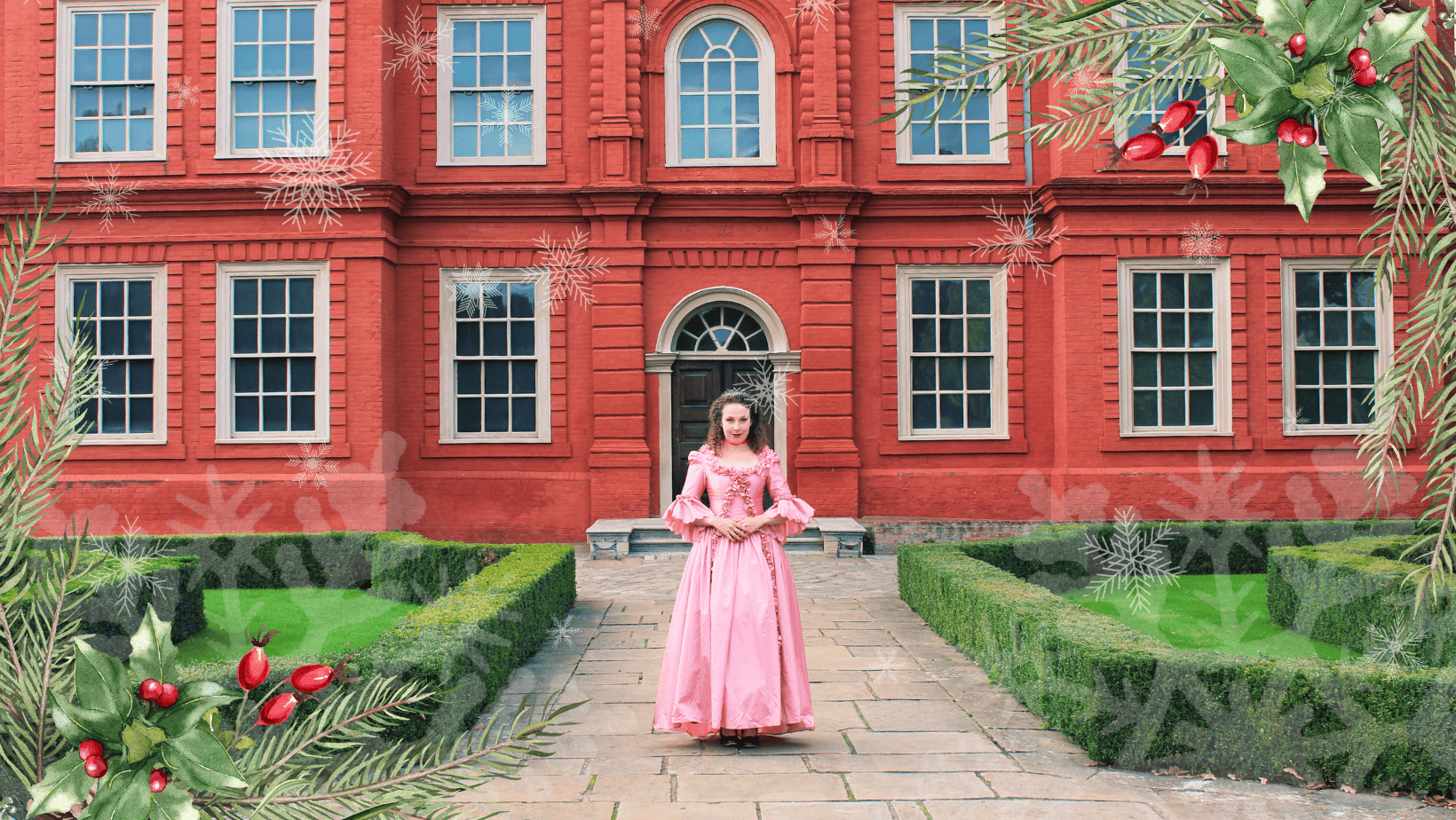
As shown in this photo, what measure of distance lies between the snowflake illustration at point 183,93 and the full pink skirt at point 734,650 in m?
12.5

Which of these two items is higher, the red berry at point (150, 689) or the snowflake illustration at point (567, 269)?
the snowflake illustration at point (567, 269)

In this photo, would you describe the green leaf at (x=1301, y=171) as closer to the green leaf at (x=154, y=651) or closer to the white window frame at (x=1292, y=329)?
the green leaf at (x=154, y=651)

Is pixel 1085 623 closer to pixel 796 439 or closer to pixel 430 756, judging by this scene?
pixel 430 756

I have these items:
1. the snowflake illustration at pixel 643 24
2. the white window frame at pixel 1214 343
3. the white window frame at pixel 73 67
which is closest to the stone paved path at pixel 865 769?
the white window frame at pixel 1214 343

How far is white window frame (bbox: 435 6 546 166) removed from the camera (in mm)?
14367

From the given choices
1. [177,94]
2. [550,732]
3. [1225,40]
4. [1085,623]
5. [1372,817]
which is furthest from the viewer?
[177,94]

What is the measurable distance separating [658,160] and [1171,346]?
26.0ft

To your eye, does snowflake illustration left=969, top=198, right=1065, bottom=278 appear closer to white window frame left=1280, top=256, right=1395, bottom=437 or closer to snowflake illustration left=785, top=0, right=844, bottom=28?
white window frame left=1280, top=256, right=1395, bottom=437

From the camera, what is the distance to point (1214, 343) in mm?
14195

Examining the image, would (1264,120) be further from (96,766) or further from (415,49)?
(415,49)

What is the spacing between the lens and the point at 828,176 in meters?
14.1

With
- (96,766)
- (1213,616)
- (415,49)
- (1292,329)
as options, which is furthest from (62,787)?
(1292,329)

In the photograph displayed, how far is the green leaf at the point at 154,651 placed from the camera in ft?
1.72

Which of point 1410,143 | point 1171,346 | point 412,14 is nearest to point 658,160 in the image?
point 412,14
